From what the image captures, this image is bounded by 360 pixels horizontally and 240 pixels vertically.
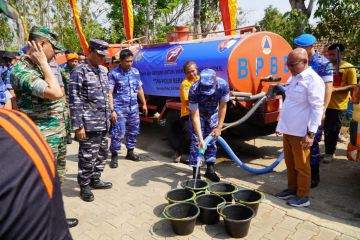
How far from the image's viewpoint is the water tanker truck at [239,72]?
4.94 metres

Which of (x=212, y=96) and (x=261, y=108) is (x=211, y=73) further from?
(x=261, y=108)

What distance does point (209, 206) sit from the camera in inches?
137

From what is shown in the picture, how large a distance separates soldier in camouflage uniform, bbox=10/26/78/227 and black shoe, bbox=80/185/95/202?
3.23 feet

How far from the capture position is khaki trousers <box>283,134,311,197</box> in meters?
3.51

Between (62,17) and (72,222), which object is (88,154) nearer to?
(72,222)

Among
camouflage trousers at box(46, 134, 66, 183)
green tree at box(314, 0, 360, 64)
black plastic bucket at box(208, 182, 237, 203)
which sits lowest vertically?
black plastic bucket at box(208, 182, 237, 203)

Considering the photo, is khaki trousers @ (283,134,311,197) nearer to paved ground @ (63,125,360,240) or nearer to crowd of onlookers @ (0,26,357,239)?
crowd of onlookers @ (0,26,357,239)

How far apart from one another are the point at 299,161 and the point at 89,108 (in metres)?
2.42

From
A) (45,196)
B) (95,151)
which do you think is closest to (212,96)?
(95,151)

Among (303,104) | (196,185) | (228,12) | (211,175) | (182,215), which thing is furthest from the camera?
(228,12)

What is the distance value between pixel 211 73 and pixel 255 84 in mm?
1502

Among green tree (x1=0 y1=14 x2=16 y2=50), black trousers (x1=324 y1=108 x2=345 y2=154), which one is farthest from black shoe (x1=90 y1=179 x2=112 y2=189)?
green tree (x1=0 y1=14 x2=16 y2=50)

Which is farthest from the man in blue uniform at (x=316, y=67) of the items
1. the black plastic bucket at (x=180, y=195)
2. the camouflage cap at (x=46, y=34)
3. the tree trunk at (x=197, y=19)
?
the tree trunk at (x=197, y=19)

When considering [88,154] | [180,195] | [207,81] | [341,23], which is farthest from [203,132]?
[341,23]
